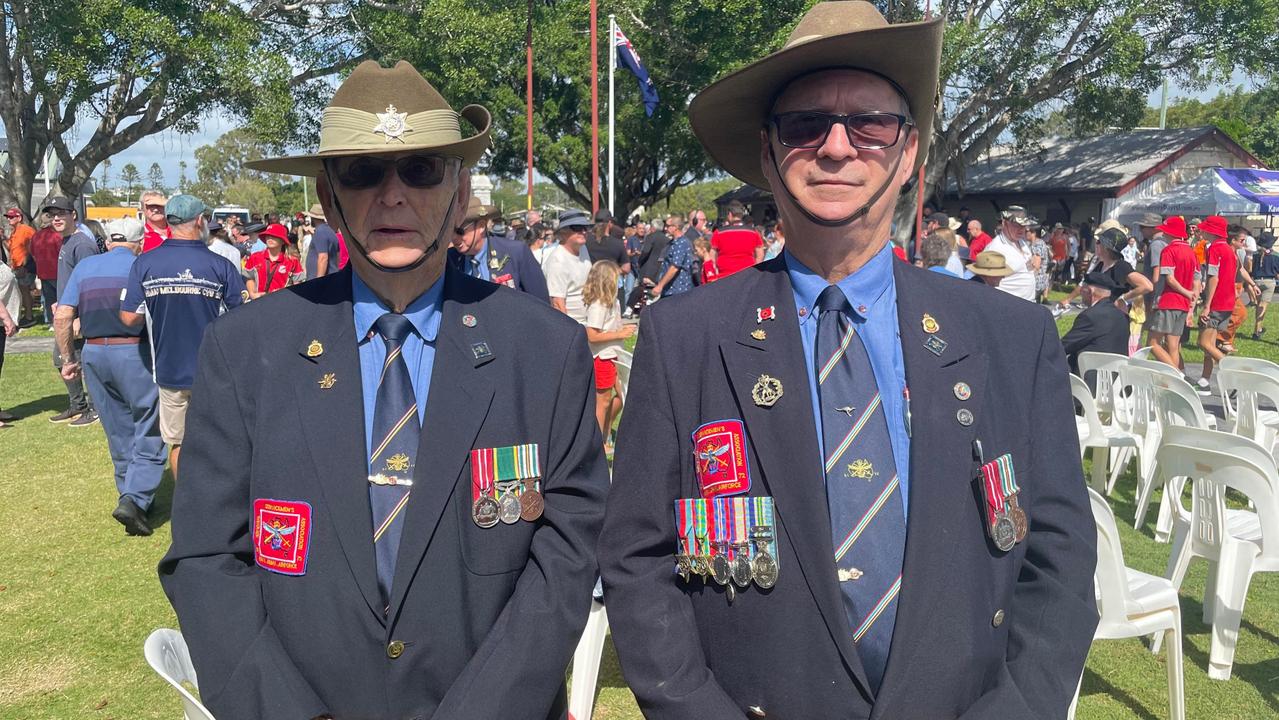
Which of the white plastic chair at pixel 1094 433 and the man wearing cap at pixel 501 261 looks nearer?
the white plastic chair at pixel 1094 433

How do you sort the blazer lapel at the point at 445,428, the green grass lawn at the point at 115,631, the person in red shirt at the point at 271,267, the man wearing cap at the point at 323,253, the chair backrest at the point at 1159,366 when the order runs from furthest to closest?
the person in red shirt at the point at 271,267
the man wearing cap at the point at 323,253
the chair backrest at the point at 1159,366
the green grass lawn at the point at 115,631
the blazer lapel at the point at 445,428

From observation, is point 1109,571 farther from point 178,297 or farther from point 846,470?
point 178,297

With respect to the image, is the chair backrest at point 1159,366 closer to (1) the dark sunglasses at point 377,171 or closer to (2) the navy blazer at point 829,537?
(2) the navy blazer at point 829,537

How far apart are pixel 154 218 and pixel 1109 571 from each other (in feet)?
24.1

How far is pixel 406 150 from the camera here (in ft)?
6.93

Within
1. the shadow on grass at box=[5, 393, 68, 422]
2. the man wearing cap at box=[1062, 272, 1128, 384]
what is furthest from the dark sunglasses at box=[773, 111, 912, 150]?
the shadow on grass at box=[5, 393, 68, 422]

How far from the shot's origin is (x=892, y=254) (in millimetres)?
1970

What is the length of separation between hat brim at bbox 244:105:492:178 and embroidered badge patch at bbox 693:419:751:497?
91 centimetres

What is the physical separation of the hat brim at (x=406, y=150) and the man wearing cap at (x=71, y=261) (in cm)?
808

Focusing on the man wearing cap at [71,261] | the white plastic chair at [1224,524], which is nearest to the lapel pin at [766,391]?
the white plastic chair at [1224,524]

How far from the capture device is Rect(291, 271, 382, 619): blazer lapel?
6.41 ft

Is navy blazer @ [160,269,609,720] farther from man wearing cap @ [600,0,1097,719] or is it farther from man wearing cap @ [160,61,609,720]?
man wearing cap @ [600,0,1097,719]

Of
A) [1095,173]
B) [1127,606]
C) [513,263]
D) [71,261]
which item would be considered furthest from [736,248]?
[1095,173]

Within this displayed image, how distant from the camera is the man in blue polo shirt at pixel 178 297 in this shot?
603cm
